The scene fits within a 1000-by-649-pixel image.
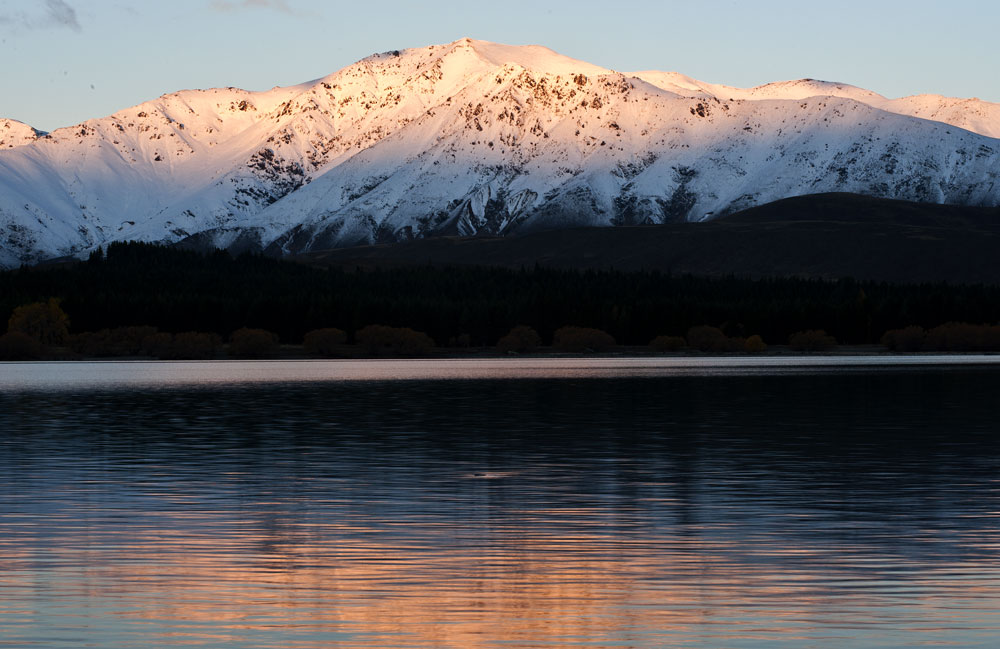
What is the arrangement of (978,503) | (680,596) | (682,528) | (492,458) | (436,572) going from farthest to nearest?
(492,458) < (978,503) < (682,528) < (436,572) < (680,596)

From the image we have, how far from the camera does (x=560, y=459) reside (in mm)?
56312

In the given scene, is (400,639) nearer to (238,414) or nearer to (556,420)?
(556,420)

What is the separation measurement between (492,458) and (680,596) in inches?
1198

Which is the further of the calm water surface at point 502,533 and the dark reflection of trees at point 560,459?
the dark reflection of trees at point 560,459

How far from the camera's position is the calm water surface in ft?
80.8

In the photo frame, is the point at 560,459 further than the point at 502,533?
Yes

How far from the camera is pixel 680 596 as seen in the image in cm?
2698

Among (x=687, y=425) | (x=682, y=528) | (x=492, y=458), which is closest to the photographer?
(x=682, y=528)

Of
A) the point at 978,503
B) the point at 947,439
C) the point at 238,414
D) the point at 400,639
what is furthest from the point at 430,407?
the point at 400,639

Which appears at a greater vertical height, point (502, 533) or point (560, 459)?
point (502, 533)

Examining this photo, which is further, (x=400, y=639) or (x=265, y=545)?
(x=265, y=545)

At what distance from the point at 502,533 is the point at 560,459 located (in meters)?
20.9

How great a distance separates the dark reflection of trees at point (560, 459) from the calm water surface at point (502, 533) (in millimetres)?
209

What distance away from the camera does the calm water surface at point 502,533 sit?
2464 cm
